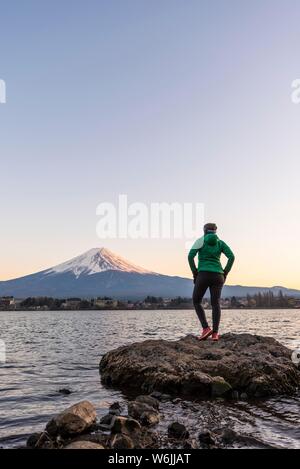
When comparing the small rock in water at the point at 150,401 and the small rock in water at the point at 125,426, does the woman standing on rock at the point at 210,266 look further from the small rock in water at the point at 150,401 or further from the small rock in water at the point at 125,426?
the small rock in water at the point at 125,426

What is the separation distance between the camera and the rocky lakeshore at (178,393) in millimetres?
7027

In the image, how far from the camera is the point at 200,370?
1154 cm

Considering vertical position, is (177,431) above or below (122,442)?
below

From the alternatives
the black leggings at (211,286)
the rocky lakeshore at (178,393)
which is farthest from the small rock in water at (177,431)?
the black leggings at (211,286)

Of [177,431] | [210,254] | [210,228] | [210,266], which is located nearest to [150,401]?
[177,431]

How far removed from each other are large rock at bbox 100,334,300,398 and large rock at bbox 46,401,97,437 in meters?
3.90

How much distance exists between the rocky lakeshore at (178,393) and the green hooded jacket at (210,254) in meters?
2.57

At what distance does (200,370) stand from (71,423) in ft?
16.3

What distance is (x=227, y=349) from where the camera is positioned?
1363 centimetres

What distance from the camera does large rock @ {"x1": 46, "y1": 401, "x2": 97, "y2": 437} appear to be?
730 centimetres

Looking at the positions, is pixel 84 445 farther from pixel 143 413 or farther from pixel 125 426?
pixel 143 413

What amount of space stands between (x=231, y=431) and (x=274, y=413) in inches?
95.3
